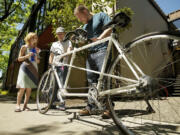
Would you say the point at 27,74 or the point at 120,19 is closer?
the point at 120,19

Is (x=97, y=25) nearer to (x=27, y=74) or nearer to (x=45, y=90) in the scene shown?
(x=45, y=90)

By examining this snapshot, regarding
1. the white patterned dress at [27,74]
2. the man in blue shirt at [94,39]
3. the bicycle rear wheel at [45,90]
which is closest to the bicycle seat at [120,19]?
the man in blue shirt at [94,39]

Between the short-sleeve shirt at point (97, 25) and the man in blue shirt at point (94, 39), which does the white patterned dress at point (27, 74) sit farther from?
the short-sleeve shirt at point (97, 25)

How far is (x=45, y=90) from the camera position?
3.23 metres

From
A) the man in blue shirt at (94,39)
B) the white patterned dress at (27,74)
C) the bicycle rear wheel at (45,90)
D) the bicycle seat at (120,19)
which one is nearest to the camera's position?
the bicycle seat at (120,19)

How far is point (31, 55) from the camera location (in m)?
3.41

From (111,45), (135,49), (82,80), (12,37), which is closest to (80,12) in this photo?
(111,45)

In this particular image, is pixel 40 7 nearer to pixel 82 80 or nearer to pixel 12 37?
pixel 82 80

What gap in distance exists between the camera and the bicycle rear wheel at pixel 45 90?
3037 mm

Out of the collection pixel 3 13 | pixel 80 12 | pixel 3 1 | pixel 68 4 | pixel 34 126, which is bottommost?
pixel 34 126

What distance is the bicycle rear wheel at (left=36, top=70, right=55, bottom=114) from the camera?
120 inches

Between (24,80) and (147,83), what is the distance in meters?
2.81

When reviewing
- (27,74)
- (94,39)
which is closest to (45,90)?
(27,74)

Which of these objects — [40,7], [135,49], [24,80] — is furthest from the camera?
[40,7]
